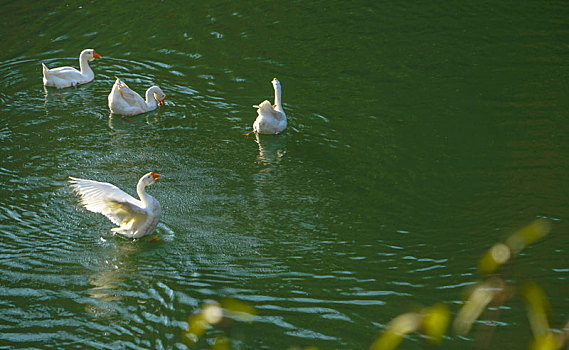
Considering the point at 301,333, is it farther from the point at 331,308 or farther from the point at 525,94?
the point at 525,94

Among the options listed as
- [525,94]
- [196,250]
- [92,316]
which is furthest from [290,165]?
[525,94]

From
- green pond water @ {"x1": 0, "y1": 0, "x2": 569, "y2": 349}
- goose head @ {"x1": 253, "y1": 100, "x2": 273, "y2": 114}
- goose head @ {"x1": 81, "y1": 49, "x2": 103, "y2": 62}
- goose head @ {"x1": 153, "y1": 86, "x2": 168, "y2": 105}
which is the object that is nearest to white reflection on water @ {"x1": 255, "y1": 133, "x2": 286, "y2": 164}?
green pond water @ {"x1": 0, "y1": 0, "x2": 569, "y2": 349}

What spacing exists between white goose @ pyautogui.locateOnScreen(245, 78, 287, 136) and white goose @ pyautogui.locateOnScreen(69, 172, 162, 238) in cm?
280

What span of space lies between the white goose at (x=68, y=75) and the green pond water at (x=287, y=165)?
0.54ft

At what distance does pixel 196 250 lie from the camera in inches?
259

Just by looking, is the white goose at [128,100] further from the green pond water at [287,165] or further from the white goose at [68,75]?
the white goose at [68,75]

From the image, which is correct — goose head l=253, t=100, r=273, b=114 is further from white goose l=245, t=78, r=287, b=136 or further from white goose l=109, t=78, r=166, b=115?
white goose l=109, t=78, r=166, b=115

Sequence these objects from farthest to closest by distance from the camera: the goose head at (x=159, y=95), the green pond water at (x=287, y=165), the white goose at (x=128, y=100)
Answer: the goose head at (x=159, y=95), the white goose at (x=128, y=100), the green pond water at (x=287, y=165)

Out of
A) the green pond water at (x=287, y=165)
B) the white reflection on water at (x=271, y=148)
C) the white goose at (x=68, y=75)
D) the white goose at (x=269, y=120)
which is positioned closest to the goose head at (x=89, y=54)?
the white goose at (x=68, y=75)

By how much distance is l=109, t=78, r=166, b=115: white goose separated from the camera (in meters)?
9.99

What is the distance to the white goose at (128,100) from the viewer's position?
9.99 m

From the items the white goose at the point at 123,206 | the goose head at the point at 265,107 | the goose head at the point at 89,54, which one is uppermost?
the goose head at the point at 89,54

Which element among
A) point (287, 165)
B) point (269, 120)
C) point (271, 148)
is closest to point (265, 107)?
point (269, 120)

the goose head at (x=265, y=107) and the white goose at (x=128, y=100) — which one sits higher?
the goose head at (x=265, y=107)
